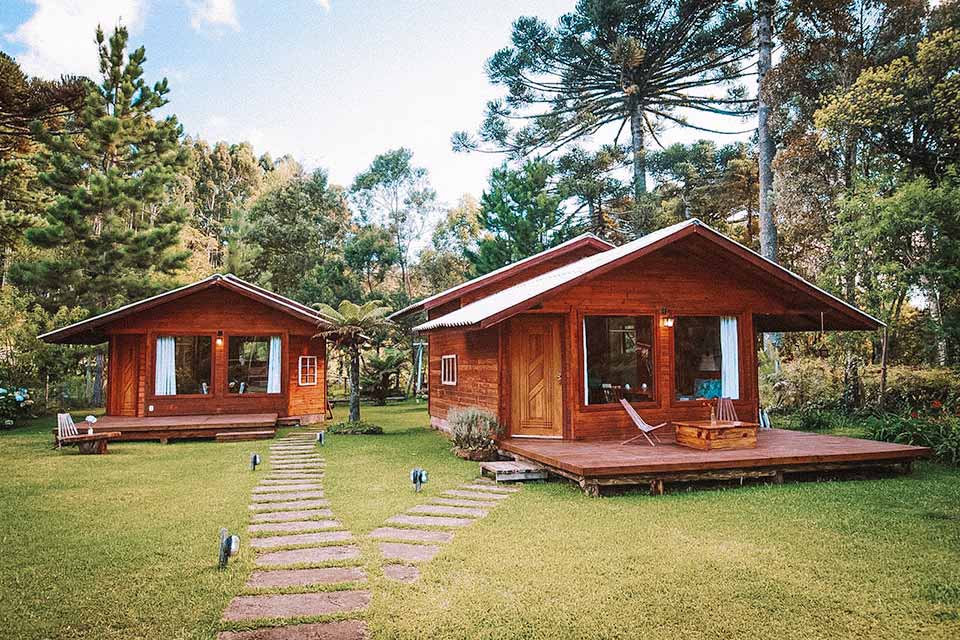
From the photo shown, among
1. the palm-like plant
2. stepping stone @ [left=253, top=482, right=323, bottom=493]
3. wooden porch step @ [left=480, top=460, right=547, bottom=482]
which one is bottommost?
stepping stone @ [left=253, top=482, right=323, bottom=493]

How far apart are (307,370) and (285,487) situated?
898cm

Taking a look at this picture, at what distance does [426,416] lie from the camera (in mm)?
17719

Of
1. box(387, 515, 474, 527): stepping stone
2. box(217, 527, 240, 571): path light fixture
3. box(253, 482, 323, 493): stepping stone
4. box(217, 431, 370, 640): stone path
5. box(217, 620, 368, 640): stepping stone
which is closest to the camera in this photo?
box(217, 620, 368, 640): stepping stone

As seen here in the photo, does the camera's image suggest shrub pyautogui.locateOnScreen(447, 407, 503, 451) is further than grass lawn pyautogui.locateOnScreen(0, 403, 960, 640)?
Yes

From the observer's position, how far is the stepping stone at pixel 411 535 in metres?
5.36

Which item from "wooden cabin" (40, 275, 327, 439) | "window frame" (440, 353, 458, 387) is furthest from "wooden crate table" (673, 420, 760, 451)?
"wooden cabin" (40, 275, 327, 439)

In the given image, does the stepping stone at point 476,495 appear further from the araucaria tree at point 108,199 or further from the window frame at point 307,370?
the araucaria tree at point 108,199

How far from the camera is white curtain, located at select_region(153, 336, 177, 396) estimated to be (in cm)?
1450

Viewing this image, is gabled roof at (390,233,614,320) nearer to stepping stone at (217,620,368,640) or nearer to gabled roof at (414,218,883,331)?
gabled roof at (414,218,883,331)

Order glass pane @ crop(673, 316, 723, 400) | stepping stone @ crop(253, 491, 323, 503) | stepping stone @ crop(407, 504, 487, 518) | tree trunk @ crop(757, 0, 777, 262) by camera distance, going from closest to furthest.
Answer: stepping stone @ crop(407, 504, 487, 518) < stepping stone @ crop(253, 491, 323, 503) < glass pane @ crop(673, 316, 723, 400) < tree trunk @ crop(757, 0, 777, 262)

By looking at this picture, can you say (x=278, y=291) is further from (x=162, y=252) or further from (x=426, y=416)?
(x=426, y=416)

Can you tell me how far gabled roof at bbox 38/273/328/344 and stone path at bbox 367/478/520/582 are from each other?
824cm

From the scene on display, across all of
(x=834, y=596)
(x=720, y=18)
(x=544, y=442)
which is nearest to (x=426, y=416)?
(x=544, y=442)

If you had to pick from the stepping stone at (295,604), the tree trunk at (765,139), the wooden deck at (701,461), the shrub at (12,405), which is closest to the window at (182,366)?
the shrub at (12,405)
